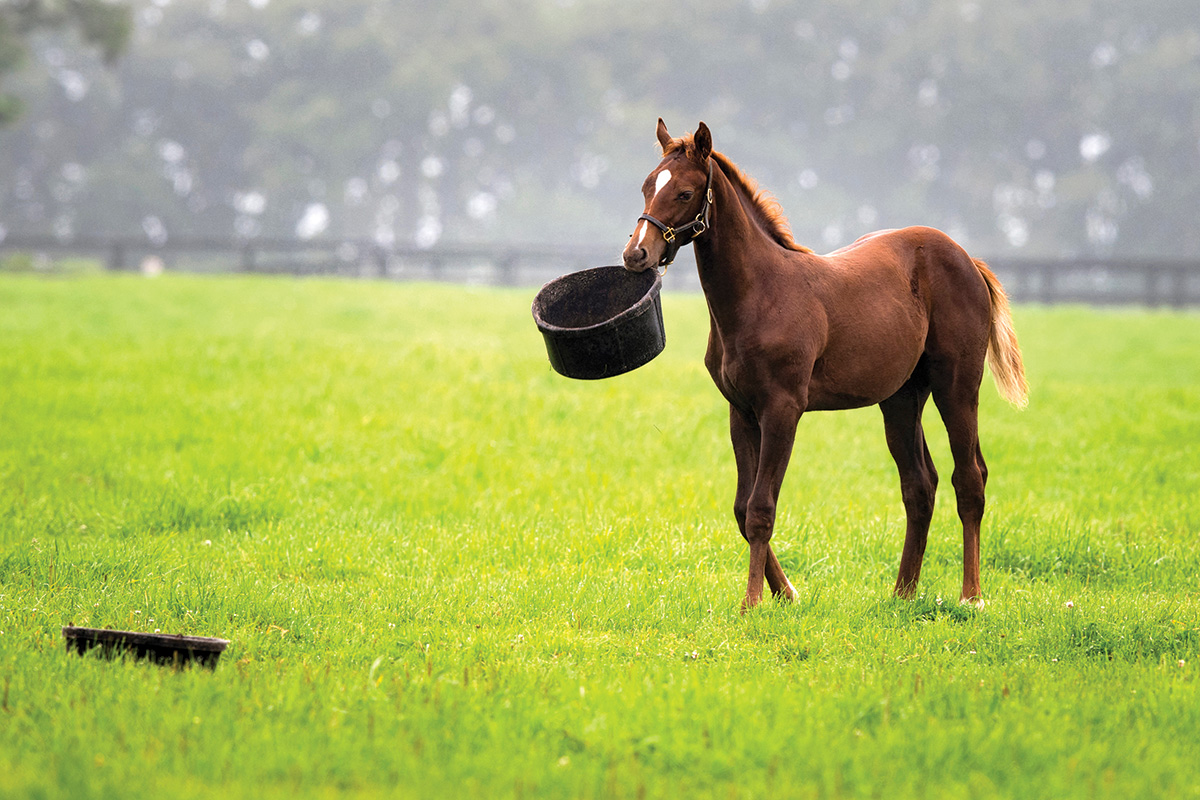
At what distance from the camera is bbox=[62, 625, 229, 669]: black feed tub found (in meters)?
4.25

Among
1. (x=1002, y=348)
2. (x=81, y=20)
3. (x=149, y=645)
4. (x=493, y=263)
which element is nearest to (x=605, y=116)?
(x=493, y=263)

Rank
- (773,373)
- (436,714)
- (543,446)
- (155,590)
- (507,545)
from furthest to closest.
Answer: (543,446) → (507,545) → (155,590) → (773,373) → (436,714)

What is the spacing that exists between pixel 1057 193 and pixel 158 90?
4190 centimetres

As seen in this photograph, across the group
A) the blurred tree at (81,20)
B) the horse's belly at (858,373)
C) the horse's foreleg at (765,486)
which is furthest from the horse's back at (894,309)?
the blurred tree at (81,20)

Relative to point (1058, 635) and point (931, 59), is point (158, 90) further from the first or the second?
point (1058, 635)

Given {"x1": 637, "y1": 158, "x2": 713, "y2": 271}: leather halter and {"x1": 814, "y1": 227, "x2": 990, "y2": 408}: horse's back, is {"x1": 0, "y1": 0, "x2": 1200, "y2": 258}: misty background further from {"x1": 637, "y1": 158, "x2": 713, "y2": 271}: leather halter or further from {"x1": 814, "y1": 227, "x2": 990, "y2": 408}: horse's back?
{"x1": 637, "y1": 158, "x2": 713, "y2": 271}: leather halter

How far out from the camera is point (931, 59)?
48062 millimetres

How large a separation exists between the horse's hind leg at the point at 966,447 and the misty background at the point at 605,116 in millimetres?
41720

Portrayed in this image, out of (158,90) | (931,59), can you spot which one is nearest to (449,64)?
(158,90)

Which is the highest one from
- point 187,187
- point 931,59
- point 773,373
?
point 931,59

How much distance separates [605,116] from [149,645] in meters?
48.3

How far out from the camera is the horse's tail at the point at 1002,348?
612 centimetres

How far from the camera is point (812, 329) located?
517 cm

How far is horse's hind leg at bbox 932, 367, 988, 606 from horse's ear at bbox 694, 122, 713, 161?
1.91 metres
